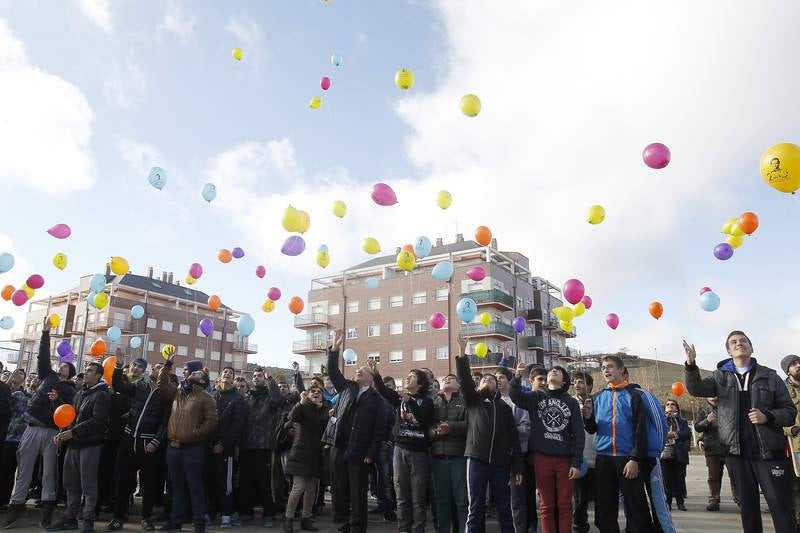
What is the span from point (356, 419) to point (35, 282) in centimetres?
1263

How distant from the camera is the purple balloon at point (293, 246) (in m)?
14.2

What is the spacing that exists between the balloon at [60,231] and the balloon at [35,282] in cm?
282

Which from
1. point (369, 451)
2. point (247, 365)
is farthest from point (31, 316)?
point (369, 451)

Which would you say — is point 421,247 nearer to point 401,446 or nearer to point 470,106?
point 470,106

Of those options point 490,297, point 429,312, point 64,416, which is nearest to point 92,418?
point 64,416

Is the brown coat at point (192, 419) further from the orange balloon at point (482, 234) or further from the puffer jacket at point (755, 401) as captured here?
the orange balloon at point (482, 234)

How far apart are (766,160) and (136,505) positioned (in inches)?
422

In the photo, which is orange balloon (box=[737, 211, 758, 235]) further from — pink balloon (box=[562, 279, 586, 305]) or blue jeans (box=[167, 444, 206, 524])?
blue jeans (box=[167, 444, 206, 524])

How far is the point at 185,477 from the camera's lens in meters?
7.11

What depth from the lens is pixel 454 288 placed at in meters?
47.0

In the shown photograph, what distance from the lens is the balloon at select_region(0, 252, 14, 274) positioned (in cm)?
1327

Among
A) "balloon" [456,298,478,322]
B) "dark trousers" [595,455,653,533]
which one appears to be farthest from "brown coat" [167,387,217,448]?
"balloon" [456,298,478,322]

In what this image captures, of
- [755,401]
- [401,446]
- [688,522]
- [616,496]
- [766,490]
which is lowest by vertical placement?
[688,522]

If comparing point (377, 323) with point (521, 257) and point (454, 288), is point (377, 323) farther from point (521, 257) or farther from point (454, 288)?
point (521, 257)
